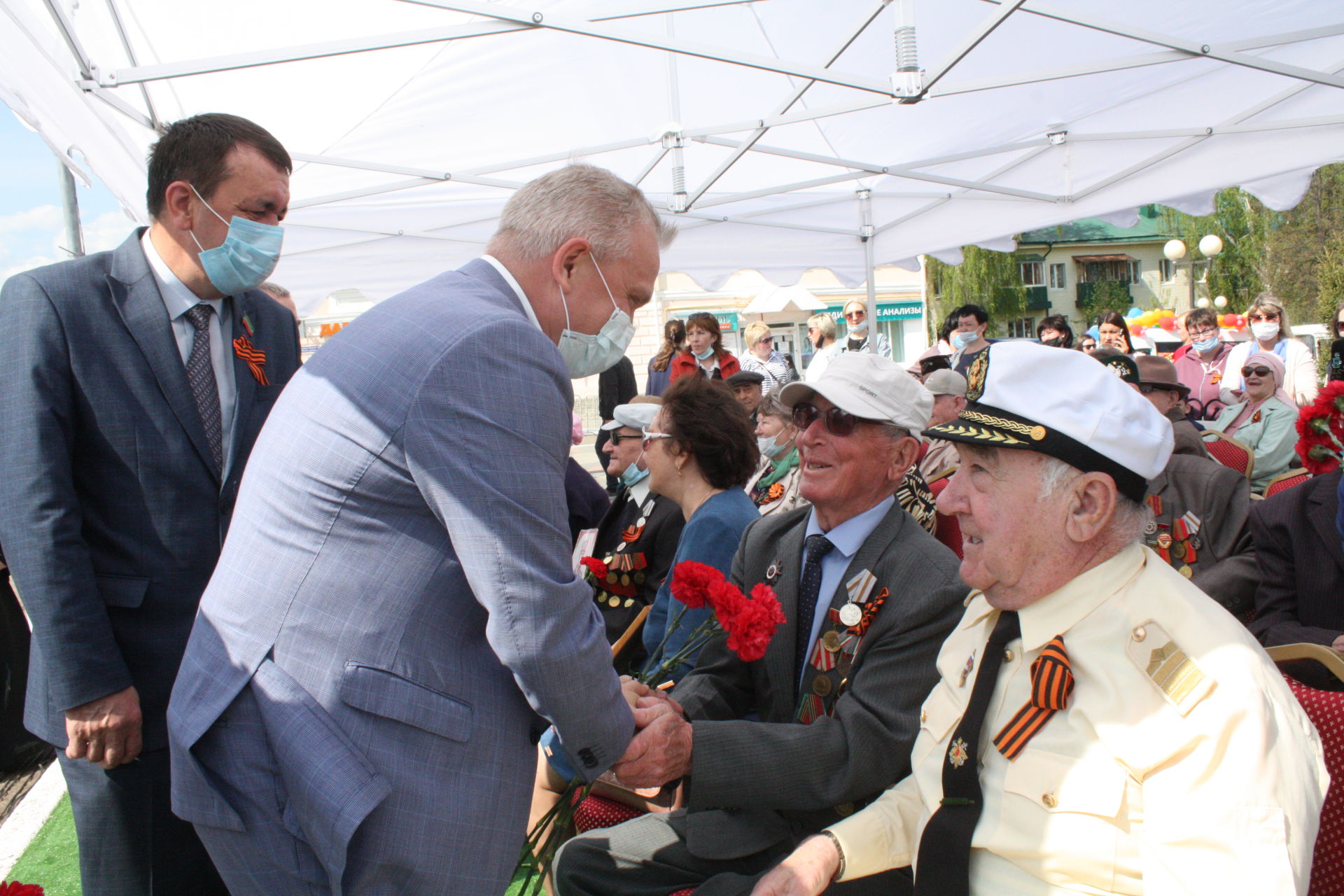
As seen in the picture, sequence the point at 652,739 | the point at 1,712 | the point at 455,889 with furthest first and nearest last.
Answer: the point at 1,712 < the point at 652,739 < the point at 455,889

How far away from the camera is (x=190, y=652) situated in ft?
5.29

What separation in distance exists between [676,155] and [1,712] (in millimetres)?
6069

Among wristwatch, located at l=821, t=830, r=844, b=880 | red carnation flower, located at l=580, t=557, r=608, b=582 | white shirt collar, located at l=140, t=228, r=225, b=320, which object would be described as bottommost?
wristwatch, located at l=821, t=830, r=844, b=880

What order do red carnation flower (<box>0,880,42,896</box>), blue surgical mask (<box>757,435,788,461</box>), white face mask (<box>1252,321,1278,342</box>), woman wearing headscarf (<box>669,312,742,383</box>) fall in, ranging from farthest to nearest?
1. white face mask (<box>1252,321,1278,342</box>)
2. woman wearing headscarf (<box>669,312,742,383</box>)
3. blue surgical mask (<box>757,435,788,461</box>)
4. red carnation flower (<box>0,880,42,896</box>)

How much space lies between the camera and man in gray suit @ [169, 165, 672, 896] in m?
1.46

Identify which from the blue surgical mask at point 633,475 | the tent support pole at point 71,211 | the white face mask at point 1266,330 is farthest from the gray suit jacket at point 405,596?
the white face mask at point 1266,330

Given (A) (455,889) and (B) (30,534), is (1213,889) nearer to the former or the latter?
(A) (455,889)

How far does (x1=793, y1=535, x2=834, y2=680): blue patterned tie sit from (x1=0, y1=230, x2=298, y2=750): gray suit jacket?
1493 mm

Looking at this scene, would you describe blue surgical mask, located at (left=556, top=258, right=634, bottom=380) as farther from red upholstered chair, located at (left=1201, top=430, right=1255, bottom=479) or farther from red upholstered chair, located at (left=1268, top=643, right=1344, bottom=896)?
red upholstered chair, located at (left=1201, top=430, right=1255, bottom=479)

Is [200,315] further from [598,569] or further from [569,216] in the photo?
[598,569]

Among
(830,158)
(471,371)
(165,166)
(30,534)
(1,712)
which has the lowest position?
(1,712)

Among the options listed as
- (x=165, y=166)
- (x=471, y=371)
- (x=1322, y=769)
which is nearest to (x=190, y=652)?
(x=471, y=371)

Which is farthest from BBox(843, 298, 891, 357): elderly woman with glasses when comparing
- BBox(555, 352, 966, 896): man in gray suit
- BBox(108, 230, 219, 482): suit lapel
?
BBox(108, 230, 219, 482): suit lapel

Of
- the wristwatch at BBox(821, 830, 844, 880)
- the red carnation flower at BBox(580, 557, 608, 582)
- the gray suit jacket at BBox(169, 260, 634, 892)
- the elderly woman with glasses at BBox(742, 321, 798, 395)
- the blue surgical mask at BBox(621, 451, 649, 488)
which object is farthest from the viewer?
the elderly woman with glasses at BBox(742, 321, 798, 395)
